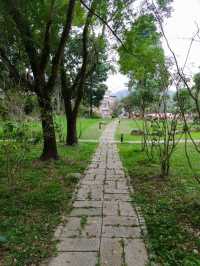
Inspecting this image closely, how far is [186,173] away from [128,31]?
4.52 meters

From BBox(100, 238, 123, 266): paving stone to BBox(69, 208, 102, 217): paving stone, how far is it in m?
0.72

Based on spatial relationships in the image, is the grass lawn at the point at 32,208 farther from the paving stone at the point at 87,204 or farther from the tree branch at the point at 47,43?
the tree branch at the point at 47,43

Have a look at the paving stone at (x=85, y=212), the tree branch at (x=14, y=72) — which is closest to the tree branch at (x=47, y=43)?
the tree branch at (x=14, y=72)

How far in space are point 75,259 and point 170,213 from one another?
1547mm

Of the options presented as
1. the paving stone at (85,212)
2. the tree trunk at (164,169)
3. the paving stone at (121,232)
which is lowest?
the paving stone at (121,232)

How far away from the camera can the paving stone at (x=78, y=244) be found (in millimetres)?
2489

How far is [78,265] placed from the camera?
2219 millimetres

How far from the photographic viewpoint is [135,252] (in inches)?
95.9

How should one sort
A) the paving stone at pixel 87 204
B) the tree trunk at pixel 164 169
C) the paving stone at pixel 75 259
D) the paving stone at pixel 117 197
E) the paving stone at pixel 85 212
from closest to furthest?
1. the paving stone at pixel 75 259
2. the paving stone at pixel 85 212
3. the paving stone at pixel 87 204
4. the paving stone at pixel 117 197
5. the tree trunk at pixel 164 169

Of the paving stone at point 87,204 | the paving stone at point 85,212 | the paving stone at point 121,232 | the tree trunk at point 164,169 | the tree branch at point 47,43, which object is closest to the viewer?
the paving stone at point 121,232

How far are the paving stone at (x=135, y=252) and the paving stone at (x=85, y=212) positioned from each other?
2.61ft

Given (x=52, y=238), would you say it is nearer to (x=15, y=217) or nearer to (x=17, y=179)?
(x=15, y=217)

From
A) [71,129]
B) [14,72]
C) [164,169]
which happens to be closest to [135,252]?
[164,169]

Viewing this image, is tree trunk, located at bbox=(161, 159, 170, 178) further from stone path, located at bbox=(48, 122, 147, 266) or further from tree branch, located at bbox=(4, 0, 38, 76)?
tree branch, located at bbox=(4, 0, 38, 76)
